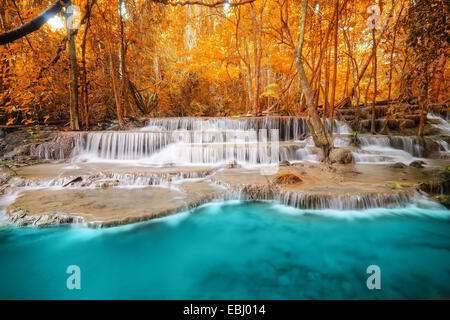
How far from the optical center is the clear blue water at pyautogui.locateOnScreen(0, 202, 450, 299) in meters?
2.29

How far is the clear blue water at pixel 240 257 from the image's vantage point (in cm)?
229

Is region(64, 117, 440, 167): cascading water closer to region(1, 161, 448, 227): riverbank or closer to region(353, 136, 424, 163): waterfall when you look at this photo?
region(353, 136, 424, 163): waterfall

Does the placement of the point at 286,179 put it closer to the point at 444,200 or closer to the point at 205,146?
the point at 444,200

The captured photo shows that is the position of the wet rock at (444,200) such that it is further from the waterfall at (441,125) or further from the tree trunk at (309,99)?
the waterfall at (441,125)

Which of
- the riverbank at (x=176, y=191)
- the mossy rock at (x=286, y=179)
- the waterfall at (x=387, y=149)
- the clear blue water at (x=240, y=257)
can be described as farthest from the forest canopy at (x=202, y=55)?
the clear blue water at (x=240, y=257)

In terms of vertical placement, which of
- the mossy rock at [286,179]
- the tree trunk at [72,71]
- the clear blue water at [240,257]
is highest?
the tree trunk at [72,71]

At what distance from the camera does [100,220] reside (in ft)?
10.8

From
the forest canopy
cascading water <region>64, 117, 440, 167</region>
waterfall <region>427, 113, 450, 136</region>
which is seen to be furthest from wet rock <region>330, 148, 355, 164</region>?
waterfall <region>427, 113, 450, 136</region>

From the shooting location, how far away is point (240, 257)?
9.64 feet
